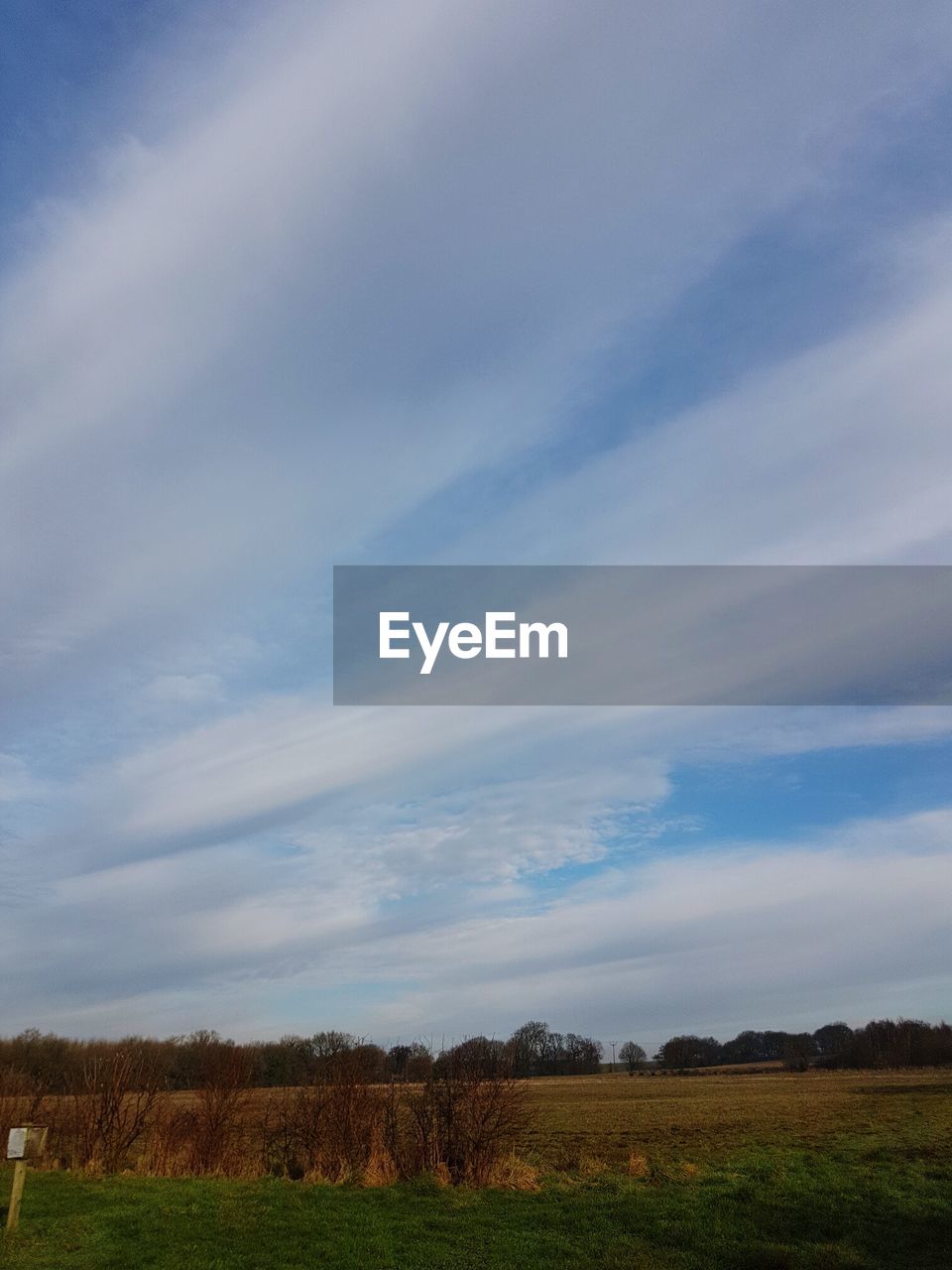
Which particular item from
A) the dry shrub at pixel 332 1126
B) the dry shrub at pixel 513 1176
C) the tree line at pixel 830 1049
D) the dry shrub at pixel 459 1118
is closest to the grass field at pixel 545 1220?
the dry shrub at pixel 513 1176

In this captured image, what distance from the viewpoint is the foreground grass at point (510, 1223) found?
38.5 ft

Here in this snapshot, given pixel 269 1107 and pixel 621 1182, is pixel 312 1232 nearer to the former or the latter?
pixel 621 1182

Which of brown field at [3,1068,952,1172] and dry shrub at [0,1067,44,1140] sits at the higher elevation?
dry shrub at [0,1067,44,1140]

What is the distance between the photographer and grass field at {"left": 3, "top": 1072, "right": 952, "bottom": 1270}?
11.8 meters

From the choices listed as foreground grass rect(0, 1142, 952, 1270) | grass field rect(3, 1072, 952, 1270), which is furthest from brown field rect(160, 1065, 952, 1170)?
foreground grass rect(0, 1142, 952, 1270)

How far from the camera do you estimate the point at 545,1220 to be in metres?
13.9

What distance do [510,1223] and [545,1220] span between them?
541 mm

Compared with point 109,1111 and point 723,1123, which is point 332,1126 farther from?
point 723,1123

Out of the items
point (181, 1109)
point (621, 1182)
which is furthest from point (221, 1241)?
point (181, 1109)

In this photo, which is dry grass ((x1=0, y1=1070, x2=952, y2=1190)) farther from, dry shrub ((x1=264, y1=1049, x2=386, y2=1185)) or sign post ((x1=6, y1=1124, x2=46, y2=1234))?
sign post ((x1=6, y1=1124, x2=46, y2=1234))

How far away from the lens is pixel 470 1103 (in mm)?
19531

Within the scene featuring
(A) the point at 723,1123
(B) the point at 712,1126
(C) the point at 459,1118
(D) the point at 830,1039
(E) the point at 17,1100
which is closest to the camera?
(C) the point at 459,1118

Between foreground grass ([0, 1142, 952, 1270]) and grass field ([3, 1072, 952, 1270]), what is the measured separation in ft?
0.12

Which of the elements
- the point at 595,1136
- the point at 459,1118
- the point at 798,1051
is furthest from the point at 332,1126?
the point at 798,1051
